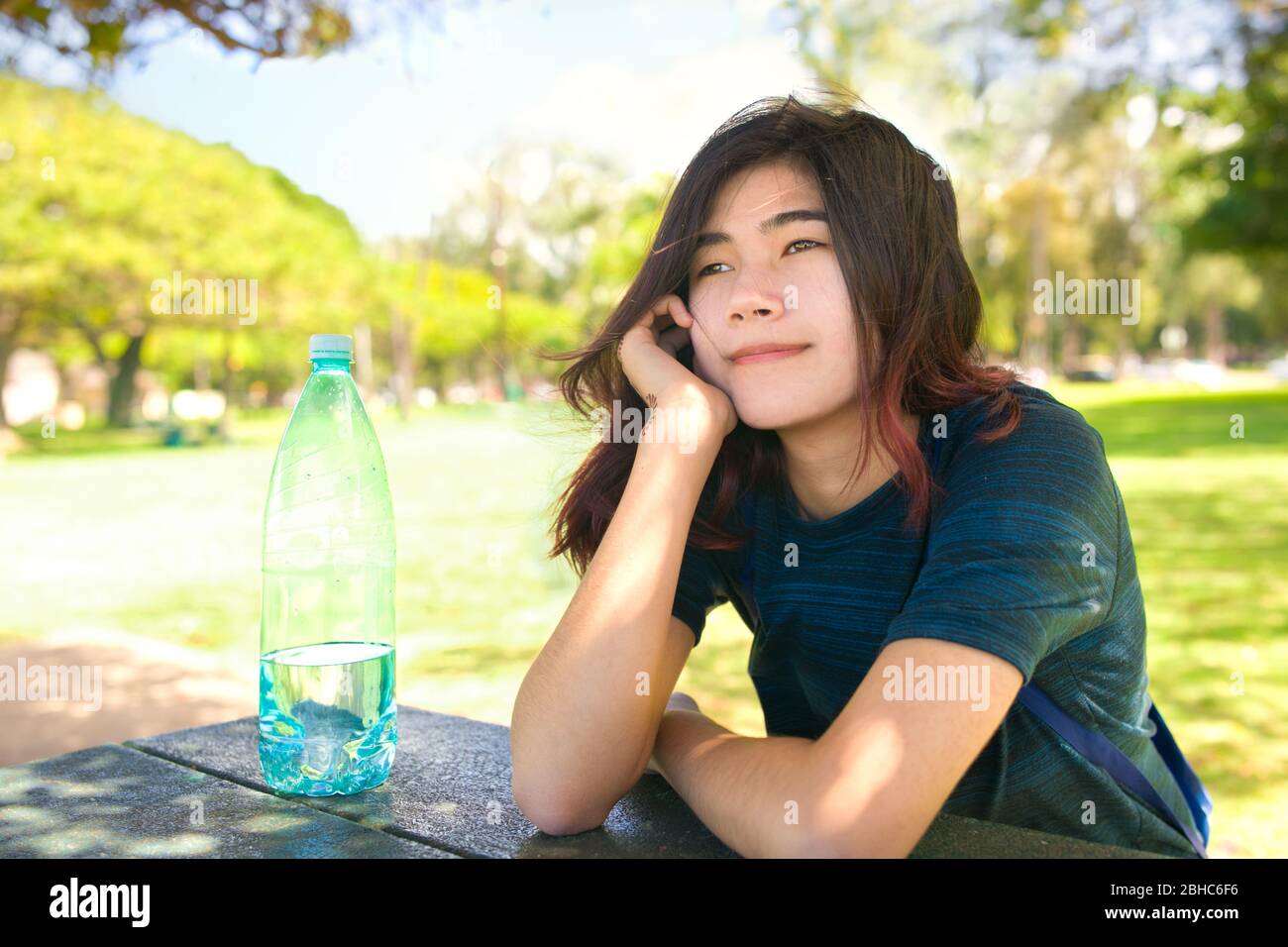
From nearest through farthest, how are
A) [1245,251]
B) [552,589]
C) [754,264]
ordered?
[754,264] → [552,589] → [1245,251]

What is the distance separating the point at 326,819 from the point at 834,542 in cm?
99

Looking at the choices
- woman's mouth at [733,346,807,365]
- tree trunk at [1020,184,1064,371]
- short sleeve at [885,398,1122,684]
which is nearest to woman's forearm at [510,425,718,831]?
woman's mouth at [733,346,807,365]

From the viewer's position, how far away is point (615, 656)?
184cm

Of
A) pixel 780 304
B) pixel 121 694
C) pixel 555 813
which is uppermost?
pixel 780 304

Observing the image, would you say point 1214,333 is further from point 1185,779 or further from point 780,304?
point 780,304

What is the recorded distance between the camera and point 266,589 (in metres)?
2.22

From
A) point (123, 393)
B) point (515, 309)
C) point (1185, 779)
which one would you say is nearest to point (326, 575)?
point (1185, 779)

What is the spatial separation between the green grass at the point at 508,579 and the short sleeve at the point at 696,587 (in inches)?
16.1

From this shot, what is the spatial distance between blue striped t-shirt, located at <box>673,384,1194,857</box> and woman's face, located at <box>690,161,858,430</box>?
0.22 meters

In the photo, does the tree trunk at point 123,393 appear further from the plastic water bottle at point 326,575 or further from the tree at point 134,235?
the plastic water bottle at point 326,575

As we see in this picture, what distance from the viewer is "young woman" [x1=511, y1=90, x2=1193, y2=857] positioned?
1.54 metres

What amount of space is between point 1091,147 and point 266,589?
4468 cm
